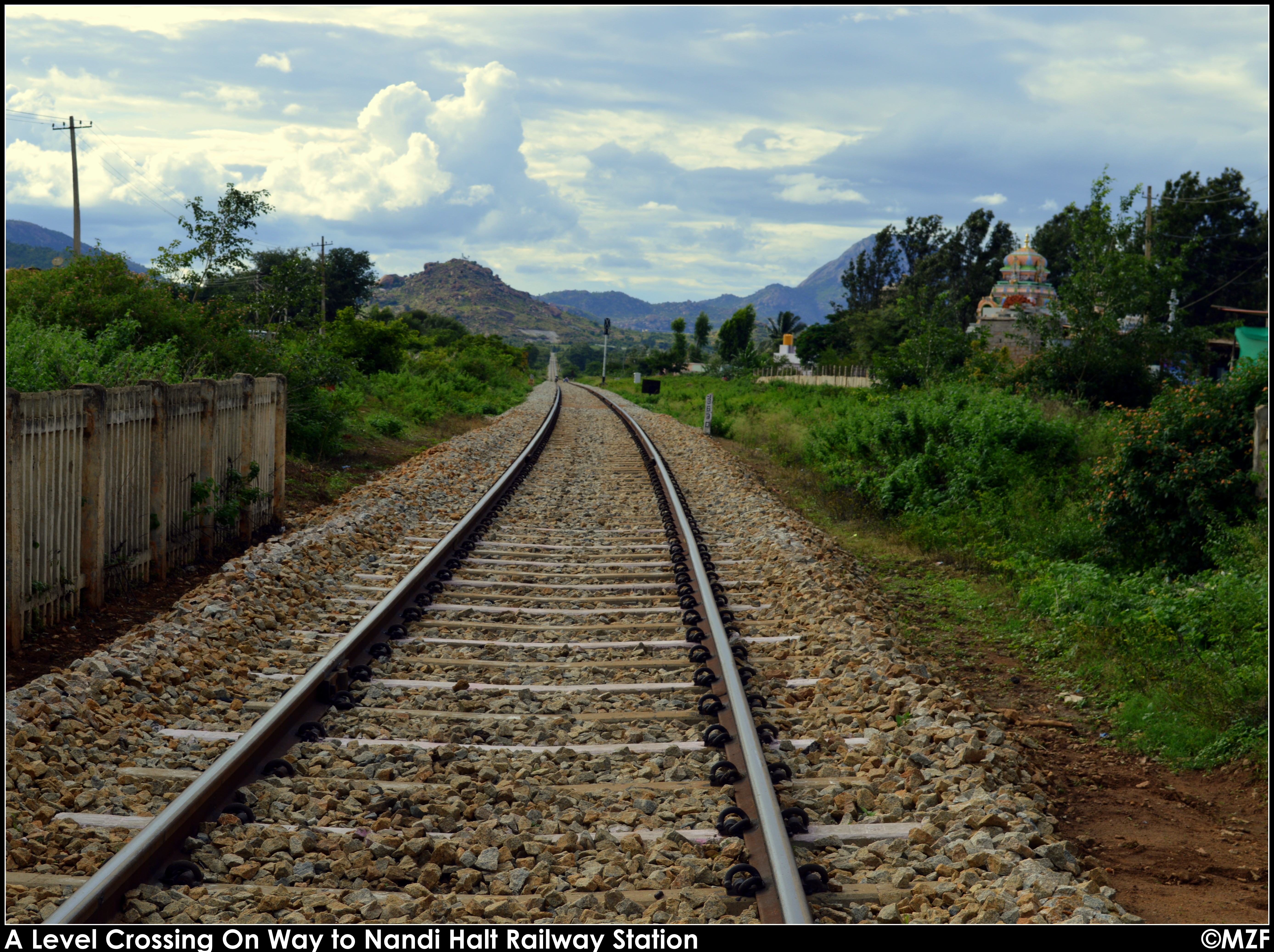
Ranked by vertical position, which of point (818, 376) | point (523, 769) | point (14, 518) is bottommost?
point (523, 769)

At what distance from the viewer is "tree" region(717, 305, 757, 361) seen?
9325cm

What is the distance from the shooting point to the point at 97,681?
516 cm

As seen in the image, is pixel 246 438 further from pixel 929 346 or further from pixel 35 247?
pixel 35 247

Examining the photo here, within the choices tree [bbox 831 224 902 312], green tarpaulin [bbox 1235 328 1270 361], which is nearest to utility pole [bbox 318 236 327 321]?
green tarpaulin [bbox 1235 328 1270 361]

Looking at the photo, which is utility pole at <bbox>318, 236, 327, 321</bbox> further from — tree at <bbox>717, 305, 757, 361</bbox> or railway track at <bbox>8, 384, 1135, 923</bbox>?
tree at <bbox>717, 305, 757, 361</bbox>

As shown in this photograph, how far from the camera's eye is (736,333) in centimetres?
9512

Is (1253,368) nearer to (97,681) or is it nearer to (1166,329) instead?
(97,681)

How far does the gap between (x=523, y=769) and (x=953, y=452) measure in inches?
402

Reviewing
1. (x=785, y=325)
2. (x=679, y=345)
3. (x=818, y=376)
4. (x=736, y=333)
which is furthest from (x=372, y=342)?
(x=785, y=325)

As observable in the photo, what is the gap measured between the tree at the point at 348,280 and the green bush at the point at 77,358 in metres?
61.8

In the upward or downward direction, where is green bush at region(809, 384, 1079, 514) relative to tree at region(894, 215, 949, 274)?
downward

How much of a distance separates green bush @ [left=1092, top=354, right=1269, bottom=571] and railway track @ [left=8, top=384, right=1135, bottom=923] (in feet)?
10.5

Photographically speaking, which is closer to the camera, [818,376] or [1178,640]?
[1178,640]

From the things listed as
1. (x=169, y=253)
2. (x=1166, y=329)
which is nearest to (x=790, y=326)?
(x=1166, y=329)
